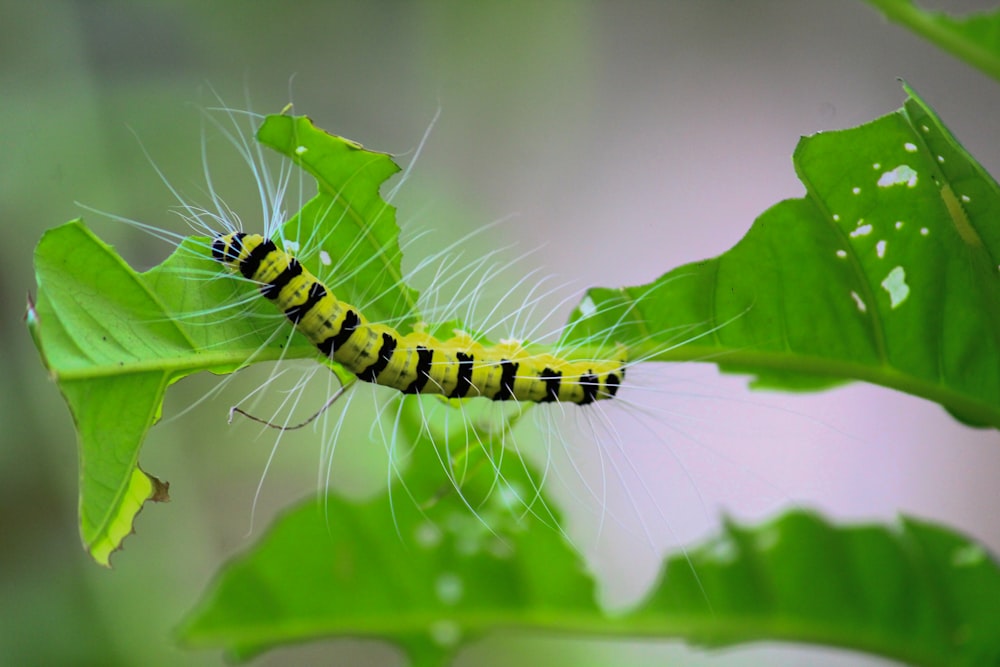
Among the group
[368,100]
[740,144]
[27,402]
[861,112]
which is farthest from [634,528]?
[27,402]

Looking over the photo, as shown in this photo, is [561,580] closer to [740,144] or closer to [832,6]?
[740,144]

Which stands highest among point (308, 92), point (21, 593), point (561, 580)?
point (308, 92)

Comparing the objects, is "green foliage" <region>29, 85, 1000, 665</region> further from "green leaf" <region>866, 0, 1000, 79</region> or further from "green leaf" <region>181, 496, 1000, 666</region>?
"green leaf" <region>866, 0, 1000, 79</region>

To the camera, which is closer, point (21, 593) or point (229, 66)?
point (21, 593)

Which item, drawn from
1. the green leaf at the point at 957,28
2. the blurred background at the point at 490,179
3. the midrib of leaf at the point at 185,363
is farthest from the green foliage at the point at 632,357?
the blurred background at the point at 490,179

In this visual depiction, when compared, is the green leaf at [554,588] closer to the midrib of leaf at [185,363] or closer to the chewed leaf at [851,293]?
the chewed leaf at [851,293]

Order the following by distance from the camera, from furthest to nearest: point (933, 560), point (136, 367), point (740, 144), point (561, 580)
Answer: point (740, 144), point (561, 580), point (933, 560), point (136, 367)
